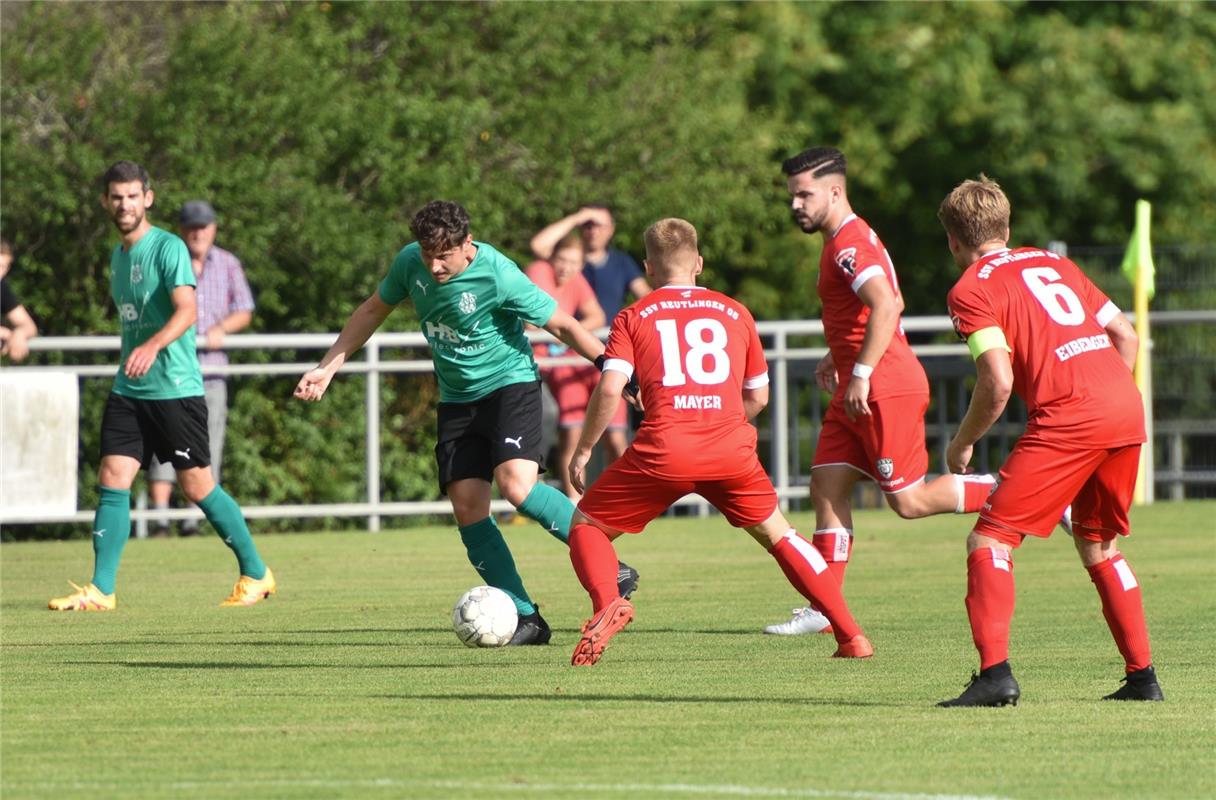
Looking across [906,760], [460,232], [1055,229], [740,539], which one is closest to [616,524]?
[460,232]

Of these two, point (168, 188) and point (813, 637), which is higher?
point (168, 188)

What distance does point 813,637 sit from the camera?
31.4 ft

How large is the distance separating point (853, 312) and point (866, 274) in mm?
393

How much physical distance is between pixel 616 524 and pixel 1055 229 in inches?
659

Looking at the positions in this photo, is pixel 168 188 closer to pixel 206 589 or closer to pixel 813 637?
pixel 206 589

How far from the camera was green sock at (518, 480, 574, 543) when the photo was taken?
9562 millimetres

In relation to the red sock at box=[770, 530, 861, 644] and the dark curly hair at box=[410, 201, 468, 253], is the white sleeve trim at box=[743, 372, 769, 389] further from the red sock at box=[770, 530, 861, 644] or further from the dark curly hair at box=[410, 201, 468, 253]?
the dark curly hair at box=[410, 201, 468, 253]

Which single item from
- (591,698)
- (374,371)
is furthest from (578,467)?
(374,371)

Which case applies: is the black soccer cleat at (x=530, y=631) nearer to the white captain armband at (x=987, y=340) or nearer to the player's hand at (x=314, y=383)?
the player's hand at (x=314, y=383)

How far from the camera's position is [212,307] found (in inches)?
607

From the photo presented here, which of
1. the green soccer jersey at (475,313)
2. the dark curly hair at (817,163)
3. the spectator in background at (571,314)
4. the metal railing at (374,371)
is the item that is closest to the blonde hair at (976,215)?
the dark curly hair at (817,163)

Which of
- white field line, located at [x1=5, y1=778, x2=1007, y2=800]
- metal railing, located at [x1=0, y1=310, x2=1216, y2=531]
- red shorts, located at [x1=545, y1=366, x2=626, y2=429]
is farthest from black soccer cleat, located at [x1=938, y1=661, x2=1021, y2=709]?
red shorts, located at [x1=545, y1=366, x2=626, y2=429]

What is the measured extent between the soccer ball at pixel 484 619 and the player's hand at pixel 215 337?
6.40 meters

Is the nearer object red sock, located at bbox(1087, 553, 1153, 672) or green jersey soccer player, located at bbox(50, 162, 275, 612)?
red sock, located at bbox(1087, 553, 1153, 672)
